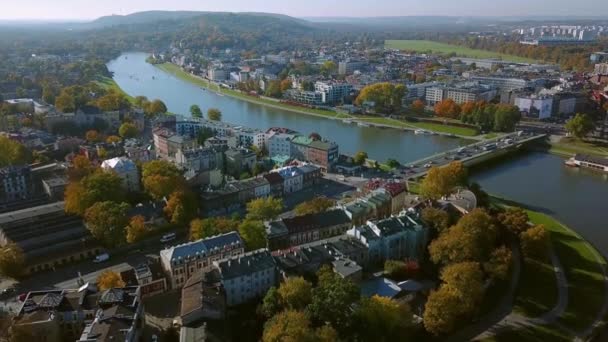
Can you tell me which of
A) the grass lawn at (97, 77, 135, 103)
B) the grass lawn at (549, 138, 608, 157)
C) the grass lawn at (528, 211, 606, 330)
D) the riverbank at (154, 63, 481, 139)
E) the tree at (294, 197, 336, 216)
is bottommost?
the grass lawn at (528, 211, 606, 330)

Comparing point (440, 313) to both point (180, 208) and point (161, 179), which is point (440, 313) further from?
point (161, 179)

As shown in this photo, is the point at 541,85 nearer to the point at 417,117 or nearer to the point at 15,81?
the point at 417,117

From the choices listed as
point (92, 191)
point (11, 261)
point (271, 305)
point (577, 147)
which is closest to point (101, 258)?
point (11, 261)

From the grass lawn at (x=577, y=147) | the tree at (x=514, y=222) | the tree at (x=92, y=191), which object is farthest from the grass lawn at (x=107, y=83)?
the tree at (x=514, y=222)

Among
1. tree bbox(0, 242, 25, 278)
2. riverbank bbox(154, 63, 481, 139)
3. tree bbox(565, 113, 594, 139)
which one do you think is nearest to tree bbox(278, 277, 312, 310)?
tree bbox(0, 242, 25, 278)

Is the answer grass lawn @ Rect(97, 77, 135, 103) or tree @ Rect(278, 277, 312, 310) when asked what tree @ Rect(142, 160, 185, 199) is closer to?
A: tree @ Rect(278, 277, 312, 310)
